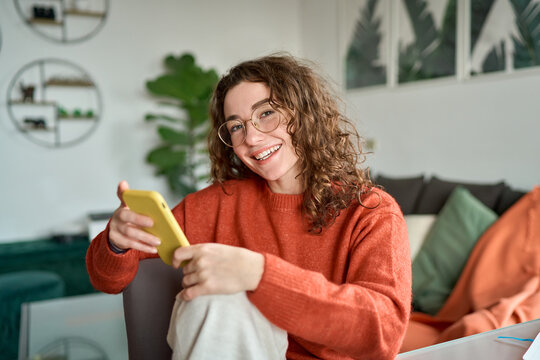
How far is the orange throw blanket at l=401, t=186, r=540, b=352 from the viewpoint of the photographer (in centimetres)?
158

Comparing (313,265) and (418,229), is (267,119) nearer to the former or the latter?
(313,265)

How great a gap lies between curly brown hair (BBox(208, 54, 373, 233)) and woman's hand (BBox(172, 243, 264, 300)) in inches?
15.4

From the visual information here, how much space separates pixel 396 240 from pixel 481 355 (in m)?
0.29

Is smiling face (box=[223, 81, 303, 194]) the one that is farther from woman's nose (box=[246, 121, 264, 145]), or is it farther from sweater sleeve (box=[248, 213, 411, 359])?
sweater sleeve (box=[248, 213, 411, 359])

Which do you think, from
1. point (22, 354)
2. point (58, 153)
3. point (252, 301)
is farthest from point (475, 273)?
point (58, 153)

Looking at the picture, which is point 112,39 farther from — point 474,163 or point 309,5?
point 474,163

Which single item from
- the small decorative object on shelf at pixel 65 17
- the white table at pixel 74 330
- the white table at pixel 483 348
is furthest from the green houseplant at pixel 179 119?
the white table at pixel 483 348

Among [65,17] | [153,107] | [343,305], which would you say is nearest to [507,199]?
[343,305]

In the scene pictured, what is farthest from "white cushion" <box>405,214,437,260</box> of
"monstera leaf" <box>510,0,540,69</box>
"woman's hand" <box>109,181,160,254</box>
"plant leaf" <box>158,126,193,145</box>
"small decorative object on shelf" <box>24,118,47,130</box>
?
"small decorative object on shelf" <box>24,118,47,130</box>

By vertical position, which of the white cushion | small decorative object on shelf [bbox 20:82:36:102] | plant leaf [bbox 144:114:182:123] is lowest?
the white cushion

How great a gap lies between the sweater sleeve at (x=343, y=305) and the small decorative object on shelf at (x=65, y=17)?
3.42 meters

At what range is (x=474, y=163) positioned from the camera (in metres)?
2.63

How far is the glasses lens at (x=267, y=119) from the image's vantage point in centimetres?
118

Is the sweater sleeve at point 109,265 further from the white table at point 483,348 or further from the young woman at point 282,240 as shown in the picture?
the white table at point 483,348
